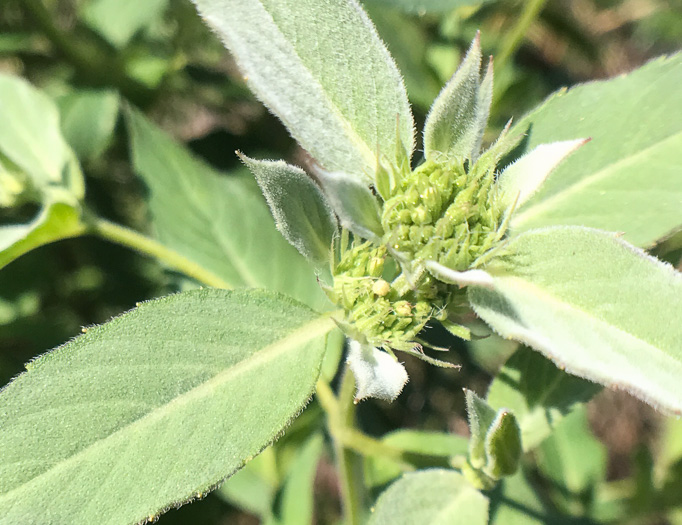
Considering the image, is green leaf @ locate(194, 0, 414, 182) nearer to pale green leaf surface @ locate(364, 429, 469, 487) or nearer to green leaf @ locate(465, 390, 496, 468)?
green leaf @ locate(465, 390, 496, 468)

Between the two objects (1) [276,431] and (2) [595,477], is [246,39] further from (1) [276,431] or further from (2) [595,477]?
(2) [595,477]

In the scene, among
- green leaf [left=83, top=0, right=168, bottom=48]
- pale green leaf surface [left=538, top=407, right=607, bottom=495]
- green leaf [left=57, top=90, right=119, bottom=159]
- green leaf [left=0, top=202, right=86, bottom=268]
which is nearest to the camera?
green leaf [left=0, top=202, right=86, bottom=268]

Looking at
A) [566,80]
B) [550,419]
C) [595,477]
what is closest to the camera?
[550,419]

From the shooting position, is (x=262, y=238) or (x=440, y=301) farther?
(x=262, y=238)

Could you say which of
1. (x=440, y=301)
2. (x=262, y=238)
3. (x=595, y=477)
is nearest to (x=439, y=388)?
(x=595, y=477)

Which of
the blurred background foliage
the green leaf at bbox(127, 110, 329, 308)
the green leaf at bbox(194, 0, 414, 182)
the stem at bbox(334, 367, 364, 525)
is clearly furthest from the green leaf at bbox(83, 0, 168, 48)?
the stem at bbox(334, 367, 364, 525)

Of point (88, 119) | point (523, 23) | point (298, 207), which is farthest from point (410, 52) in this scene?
point (298, 207)
